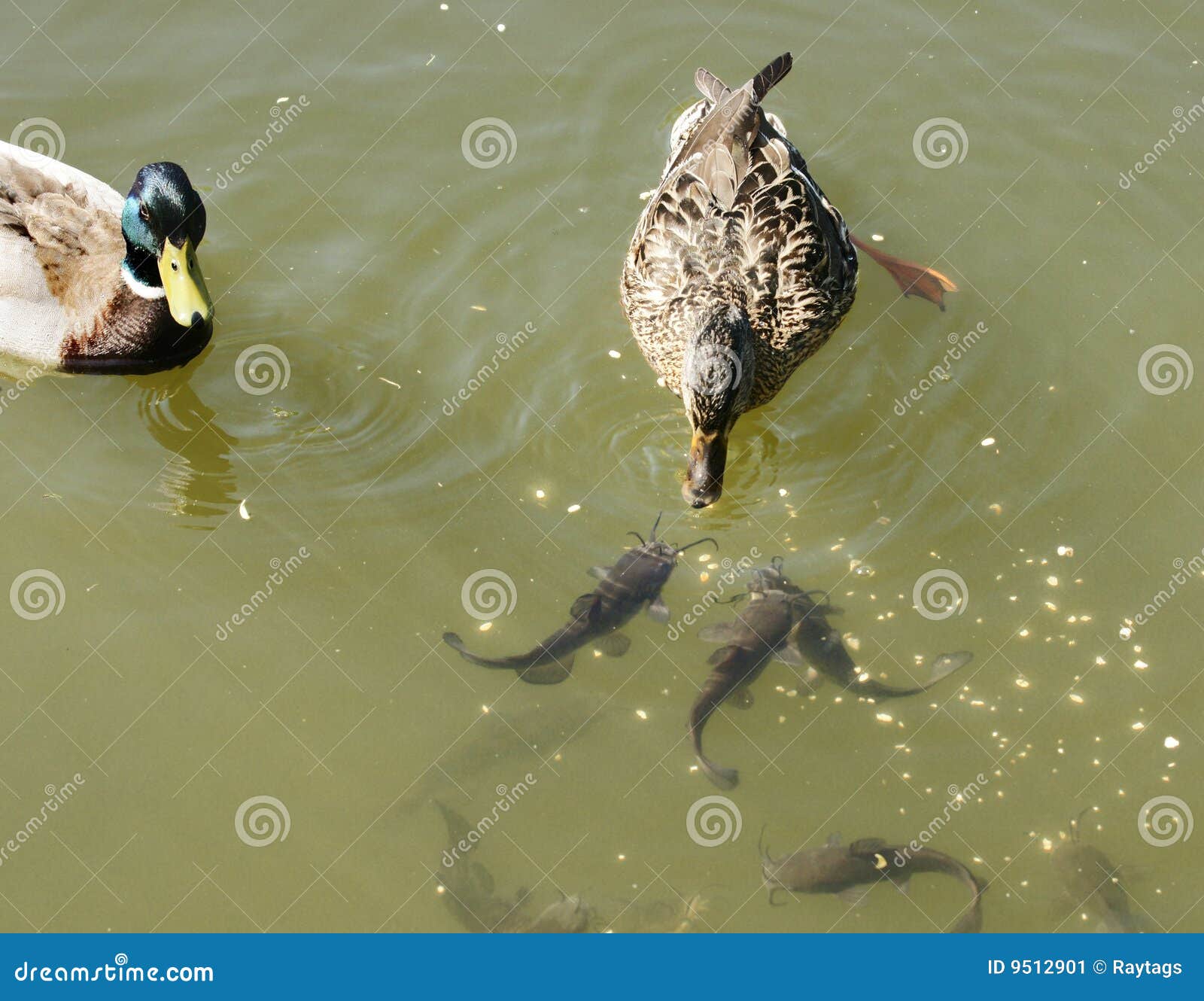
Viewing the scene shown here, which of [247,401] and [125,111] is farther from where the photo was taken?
[125,111]

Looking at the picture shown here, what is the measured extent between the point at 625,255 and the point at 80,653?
3.76m

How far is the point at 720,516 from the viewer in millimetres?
6672

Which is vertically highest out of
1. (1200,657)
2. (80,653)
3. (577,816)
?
(1200,657)

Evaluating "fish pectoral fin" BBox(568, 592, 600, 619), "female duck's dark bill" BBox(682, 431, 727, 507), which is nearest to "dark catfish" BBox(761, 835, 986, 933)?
"fish pectoral fin" BBox(568, 592, 600, 619)

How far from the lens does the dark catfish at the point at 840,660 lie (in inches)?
242

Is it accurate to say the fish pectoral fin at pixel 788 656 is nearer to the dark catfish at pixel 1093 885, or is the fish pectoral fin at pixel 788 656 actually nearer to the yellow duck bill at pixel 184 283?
the dark catfish at pixel 1093 885

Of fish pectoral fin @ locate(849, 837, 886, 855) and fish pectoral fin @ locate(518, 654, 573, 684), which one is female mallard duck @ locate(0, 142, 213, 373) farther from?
fish pectoral fin @ locate(849, 837, 886, 855)

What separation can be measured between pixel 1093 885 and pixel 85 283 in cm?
610

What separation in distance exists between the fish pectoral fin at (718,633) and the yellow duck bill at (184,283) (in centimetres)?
324

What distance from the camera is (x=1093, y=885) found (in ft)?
18.7

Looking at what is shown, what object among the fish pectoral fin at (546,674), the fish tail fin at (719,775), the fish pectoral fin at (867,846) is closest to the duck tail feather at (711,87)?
the fish pectoral fin at (546,674)

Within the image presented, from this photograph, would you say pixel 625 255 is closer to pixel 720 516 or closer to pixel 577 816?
pixel 720 516

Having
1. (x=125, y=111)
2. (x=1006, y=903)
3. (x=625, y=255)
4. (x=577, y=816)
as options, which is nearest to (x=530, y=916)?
(x=577, y=816)

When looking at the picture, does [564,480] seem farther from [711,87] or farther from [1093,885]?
Result: [1093,885]
